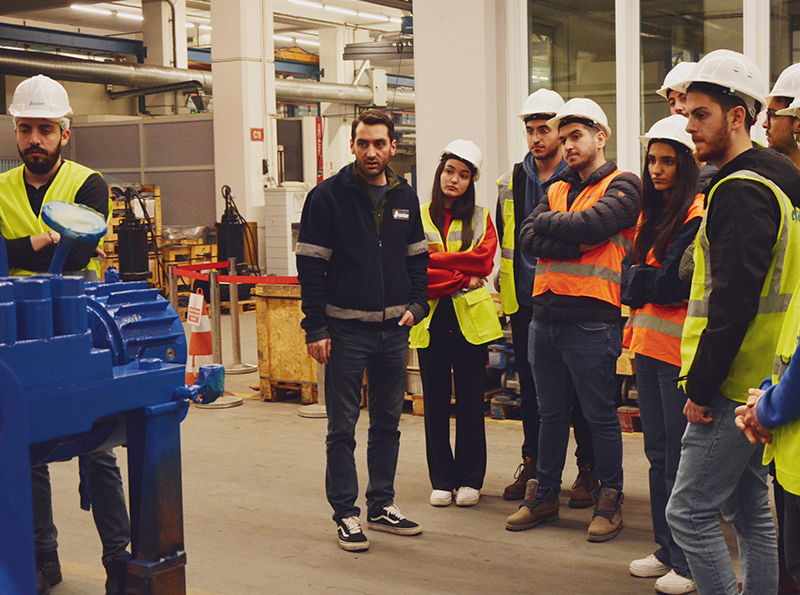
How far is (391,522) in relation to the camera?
4.18 meters

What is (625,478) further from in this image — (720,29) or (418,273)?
(720,29)

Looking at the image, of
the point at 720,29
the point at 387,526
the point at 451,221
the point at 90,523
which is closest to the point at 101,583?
the point at 90,523

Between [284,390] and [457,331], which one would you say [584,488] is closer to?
[457,331]

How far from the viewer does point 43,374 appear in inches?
75.6

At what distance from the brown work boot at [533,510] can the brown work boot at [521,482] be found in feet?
1.03

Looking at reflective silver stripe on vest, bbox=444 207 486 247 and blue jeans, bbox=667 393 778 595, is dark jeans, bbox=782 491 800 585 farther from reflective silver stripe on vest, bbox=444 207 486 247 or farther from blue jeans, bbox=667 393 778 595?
reflective silver stripe on vest, bbox=444 207 486 247

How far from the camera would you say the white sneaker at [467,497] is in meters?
4.53

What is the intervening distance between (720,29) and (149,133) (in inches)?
422

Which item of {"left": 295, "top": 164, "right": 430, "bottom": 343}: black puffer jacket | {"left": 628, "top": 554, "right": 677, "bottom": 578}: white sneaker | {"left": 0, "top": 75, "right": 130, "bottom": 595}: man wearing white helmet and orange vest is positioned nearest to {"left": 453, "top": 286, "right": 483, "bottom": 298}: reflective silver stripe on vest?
{"left": 295, "top": 164, "right": 430, "bottom": 343}: black puffer jacket

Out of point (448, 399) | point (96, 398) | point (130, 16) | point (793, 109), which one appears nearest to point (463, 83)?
point (448, 399)

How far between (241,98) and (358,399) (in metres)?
10.8

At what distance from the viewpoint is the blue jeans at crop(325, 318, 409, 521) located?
4047 mm

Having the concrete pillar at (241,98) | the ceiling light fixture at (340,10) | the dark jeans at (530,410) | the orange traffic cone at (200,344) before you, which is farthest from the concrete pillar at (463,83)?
the ceiling light fixture at (340,10)

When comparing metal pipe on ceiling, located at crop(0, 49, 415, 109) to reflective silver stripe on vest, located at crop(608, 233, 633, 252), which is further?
metal pipe on ceiling, located at crop(0, 49, 415, 109)
